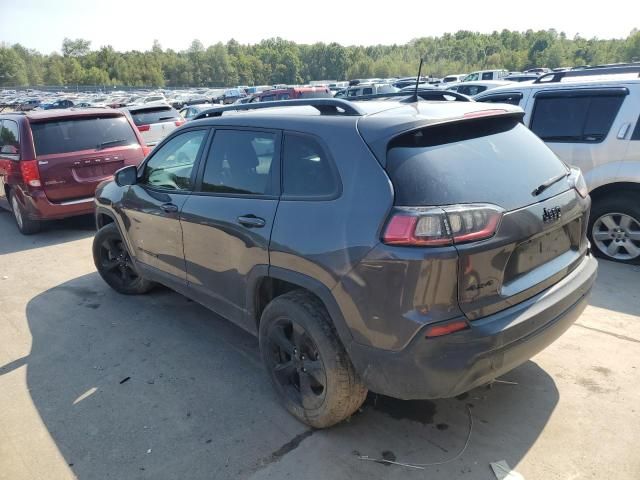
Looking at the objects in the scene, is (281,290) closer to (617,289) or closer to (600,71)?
(617,289)

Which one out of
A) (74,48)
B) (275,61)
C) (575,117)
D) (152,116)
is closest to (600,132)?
(575,117)

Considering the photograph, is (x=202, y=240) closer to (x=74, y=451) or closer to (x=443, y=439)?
(x=74, y=451)

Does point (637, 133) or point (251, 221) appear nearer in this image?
point (251, 221)

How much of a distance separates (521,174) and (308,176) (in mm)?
1131

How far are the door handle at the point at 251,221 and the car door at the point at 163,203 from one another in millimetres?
780

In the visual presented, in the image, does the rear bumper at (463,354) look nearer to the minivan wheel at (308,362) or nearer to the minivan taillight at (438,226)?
the minivan wheel at (308,362)

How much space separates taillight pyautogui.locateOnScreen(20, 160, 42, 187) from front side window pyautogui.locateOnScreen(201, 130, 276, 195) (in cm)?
464

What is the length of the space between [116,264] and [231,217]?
2.45 meters

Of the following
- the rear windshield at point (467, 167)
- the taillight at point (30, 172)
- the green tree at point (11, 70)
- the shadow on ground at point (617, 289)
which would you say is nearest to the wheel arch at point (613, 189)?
the shadow on ground at point (617, 289)

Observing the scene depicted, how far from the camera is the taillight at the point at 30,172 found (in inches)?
270

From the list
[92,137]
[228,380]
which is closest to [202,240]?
[228,380]

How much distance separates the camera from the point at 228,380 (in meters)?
3.41

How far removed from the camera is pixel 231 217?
312 cm

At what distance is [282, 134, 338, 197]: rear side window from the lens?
259cm
